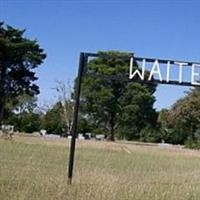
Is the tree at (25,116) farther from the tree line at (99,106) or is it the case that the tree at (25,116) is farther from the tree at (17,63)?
the tree at (17,63)

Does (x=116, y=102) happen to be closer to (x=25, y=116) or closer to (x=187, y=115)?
(x=187, y=115)

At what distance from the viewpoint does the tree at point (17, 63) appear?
71688 millimetres

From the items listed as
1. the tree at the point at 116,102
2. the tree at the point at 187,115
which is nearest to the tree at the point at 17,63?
the tree at the point at 116,102

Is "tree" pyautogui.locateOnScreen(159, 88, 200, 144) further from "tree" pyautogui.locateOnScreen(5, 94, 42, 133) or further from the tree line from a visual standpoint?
"tree" pyautogui.locateOnScreen(5, 94, 42, 133)

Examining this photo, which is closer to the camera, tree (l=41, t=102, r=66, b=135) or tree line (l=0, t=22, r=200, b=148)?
tree line (l=0, t=22, r=200, b=148)

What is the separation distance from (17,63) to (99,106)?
45.6ft

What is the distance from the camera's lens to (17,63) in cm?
7319

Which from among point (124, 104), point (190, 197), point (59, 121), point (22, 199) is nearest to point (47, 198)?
point (22, 199)

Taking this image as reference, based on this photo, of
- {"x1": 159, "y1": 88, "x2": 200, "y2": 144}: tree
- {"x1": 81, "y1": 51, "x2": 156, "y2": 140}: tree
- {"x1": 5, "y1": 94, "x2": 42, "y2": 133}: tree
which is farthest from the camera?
{"x1": 5, "y1": 94, "x2": 42, "y2": 133}: tree

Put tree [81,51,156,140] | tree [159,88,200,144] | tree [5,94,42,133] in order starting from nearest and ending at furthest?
tree [159,88,200,144]
tree [81,51,156,140]
tree [5,94,42,133]

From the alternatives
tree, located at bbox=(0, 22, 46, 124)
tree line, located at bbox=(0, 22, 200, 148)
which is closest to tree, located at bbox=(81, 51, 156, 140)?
tree line, located at bbox=(0, 22, 200, 148)

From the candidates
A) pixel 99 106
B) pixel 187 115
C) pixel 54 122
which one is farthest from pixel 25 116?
pixel 187 115

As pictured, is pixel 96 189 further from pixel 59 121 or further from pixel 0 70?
pixel 59 121

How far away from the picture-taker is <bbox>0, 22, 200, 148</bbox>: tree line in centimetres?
7250
